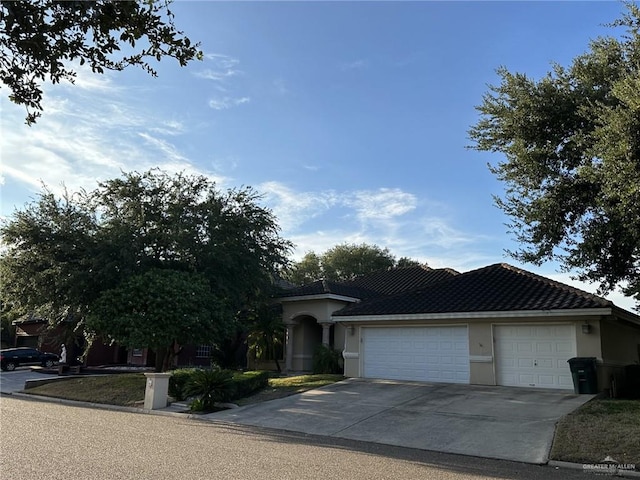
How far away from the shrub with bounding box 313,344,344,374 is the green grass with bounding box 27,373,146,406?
7.23 m

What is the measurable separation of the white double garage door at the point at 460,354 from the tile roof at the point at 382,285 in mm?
5445

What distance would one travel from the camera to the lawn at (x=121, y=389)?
17.2 meters

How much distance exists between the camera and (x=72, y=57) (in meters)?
6.30

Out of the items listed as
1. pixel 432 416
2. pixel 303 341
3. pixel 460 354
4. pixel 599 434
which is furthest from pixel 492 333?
pixel 303 341

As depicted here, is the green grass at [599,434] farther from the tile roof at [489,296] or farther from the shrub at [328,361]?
the shrub at [328,361]

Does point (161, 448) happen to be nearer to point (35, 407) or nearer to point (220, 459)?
point (220, 459)

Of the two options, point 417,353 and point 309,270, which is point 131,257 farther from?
point 309,270

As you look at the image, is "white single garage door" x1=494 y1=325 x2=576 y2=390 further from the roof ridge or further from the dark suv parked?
the dark suv parked

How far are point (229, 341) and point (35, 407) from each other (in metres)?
11.7

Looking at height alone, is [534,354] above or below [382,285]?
below

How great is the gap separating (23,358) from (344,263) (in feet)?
104

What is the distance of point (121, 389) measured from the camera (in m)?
19.0

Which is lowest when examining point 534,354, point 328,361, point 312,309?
point 328,361

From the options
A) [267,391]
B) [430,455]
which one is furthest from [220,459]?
[267,391]
